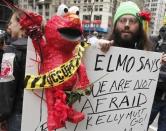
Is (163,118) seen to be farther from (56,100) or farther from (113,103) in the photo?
(56,100)

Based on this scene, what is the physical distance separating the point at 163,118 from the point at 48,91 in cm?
170

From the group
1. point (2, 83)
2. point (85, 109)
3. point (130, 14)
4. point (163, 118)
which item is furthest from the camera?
point (163, 118)

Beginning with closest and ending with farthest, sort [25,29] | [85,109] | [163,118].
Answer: [25,29] < [85,109] < [163,118]

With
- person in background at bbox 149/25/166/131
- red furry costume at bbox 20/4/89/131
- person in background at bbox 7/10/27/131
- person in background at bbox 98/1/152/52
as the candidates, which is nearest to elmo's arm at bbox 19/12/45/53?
red furry costume at bbox 20/4/89/131

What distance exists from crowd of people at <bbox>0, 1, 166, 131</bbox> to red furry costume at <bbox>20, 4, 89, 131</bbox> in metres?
0.16

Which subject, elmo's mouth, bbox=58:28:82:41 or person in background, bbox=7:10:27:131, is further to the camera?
person in background, bbox=7:10:27:131

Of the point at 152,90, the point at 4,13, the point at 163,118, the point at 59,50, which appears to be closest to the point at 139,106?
the point at 152,90

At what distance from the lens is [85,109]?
258 centimetres

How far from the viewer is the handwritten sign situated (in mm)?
2486

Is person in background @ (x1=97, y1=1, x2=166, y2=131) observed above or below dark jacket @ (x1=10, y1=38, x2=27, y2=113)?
above

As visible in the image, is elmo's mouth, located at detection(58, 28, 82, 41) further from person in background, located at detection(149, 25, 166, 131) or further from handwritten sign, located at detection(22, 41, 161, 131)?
person in background, located at detection(149, 25, 166, 131)

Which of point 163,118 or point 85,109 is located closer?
point 85,109

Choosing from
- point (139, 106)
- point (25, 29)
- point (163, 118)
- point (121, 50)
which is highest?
point (25, 29)

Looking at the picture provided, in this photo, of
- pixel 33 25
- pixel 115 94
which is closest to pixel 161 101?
pixel 115 94
